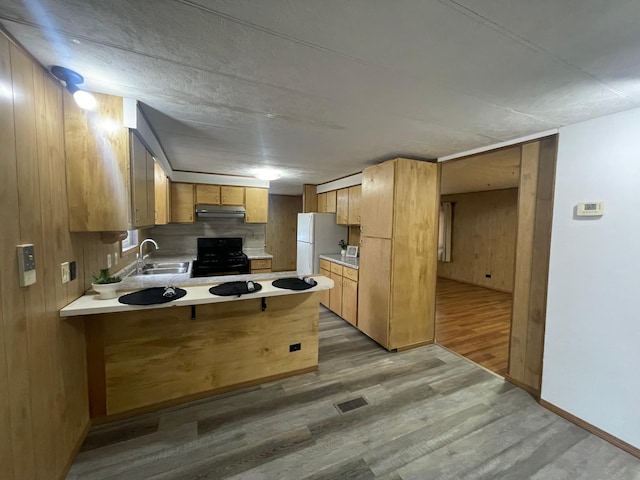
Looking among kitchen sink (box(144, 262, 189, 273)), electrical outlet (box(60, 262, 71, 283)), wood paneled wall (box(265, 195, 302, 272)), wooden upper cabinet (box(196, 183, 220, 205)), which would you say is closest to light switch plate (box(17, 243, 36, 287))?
electrical outlet (box(60, 262, 71, 283))

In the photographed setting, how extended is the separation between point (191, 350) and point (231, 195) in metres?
3.09

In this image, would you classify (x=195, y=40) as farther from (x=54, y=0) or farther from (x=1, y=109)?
(x=1, y=109)

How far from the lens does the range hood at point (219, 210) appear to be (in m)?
4.47

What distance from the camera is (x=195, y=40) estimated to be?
3.76ft

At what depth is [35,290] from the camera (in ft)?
4.31

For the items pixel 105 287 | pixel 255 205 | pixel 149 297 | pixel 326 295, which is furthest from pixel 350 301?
pixel 105 287

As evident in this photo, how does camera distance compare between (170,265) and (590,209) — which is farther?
(170,265)

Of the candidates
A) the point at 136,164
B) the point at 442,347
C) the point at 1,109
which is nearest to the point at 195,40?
the point at 1,109

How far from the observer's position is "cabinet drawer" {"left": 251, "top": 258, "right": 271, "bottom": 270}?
4855mm

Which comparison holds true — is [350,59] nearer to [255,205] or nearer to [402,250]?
[402,250]

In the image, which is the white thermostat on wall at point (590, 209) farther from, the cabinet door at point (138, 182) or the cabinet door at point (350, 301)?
the cabinet door at point (138, 182)

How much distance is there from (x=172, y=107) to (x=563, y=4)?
213 cm

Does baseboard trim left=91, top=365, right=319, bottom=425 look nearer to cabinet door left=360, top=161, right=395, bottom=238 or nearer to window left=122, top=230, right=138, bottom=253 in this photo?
cabinet door left=360, top=161, right=395, bottom=238

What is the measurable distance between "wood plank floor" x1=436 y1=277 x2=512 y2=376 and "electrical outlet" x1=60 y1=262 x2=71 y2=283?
377 cm
